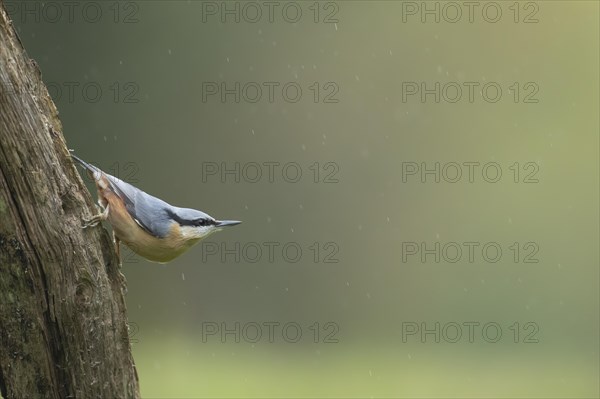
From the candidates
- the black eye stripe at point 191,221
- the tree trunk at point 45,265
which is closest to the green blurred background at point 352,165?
the black eye stripe at point 191,221

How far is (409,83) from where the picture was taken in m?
6.77

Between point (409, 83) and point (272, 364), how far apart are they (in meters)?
2.61

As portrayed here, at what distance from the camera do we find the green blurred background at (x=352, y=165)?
20.9 ft

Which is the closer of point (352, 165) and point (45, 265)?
point (45, 265)

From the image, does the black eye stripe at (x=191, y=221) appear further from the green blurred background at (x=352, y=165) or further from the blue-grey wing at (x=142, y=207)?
the green blurred background at (x=352, y=165)

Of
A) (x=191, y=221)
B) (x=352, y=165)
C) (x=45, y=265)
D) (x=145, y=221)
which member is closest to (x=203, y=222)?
(x=191, y=221)

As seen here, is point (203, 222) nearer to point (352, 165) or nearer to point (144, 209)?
point (144, 209)

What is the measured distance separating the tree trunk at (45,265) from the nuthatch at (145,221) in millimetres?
69

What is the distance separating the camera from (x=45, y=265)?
1966 mm

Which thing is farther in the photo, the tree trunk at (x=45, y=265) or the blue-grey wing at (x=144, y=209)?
the blue-grey wing at (x=144, y=209)

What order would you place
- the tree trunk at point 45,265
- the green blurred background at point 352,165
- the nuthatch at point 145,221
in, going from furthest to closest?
1. the green blurred background at point 352,165
2. the nuthatch at point 145,221
3. the tree trunk at point 45,265

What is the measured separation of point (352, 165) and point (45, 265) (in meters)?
5.01

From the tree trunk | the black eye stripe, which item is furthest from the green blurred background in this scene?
the tree trunk

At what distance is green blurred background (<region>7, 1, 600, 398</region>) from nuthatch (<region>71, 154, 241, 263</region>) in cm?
394
